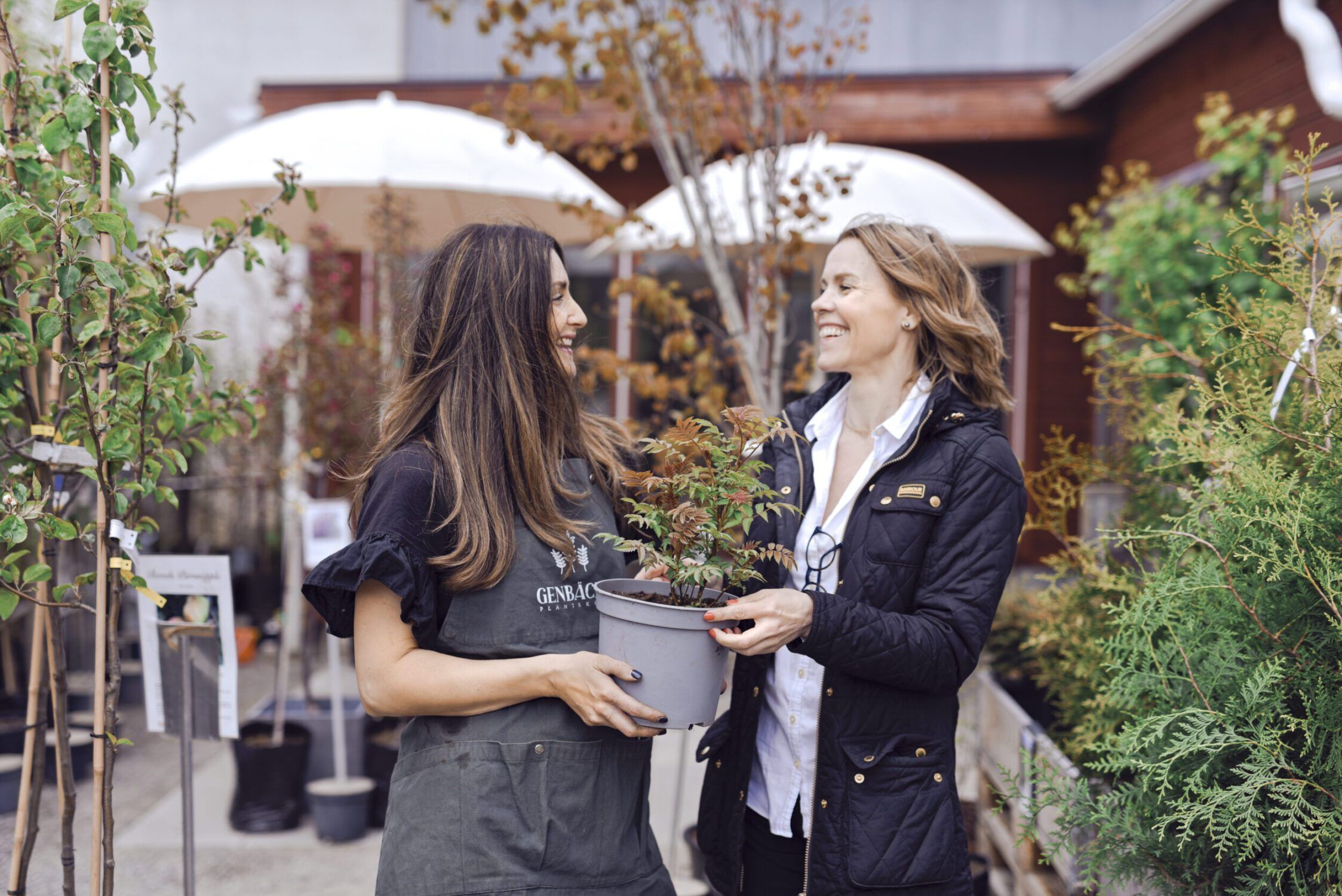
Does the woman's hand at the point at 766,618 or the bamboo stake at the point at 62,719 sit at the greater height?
the woman's hand at the point at 766,618

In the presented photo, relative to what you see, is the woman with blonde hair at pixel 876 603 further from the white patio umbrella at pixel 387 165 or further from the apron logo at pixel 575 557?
the white patio umbrella at pixel 387 165

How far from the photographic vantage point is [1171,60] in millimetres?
6852

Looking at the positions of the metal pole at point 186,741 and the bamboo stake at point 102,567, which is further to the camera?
the metal pole at point 186,741

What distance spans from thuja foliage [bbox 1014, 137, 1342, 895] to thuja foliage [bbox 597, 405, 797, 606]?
643mm

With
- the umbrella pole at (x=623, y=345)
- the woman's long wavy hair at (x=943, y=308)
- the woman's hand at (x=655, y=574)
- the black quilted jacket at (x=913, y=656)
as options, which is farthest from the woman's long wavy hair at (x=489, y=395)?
the umbrella pole at (x=623, y=345)

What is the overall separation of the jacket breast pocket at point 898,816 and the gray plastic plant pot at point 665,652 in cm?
36

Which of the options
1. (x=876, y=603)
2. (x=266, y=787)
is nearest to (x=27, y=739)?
(x=876, y=603)

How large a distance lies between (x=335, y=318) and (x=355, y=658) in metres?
3.80

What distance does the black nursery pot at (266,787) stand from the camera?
4102 millimetres

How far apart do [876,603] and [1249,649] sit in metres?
0.60

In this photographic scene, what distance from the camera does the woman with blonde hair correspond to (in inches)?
70.3

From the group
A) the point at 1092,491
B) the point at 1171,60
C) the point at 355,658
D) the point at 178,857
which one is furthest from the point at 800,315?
the point at 355,658

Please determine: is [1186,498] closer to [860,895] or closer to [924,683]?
[924,683]

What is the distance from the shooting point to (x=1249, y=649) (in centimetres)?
172
